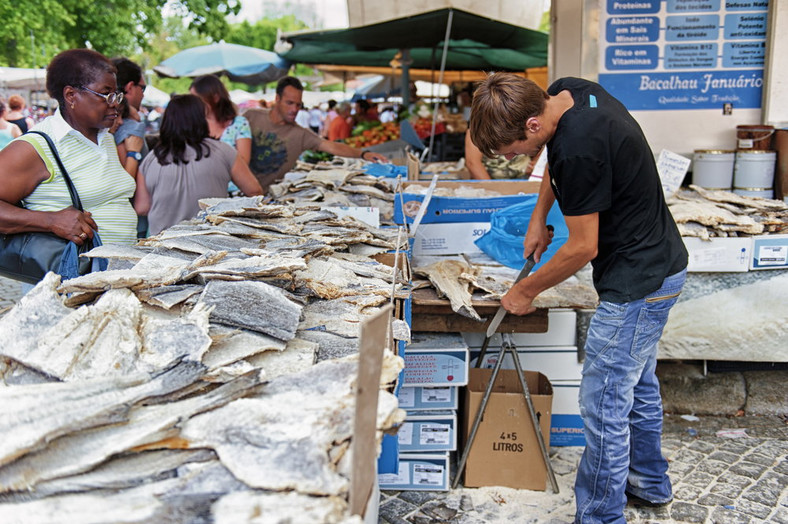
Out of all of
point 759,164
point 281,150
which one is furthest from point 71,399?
point 759,164

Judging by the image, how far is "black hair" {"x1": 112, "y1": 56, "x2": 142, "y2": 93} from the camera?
447 cm

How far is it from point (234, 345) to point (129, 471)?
1.62ft

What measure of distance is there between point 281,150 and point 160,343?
4.24 metres

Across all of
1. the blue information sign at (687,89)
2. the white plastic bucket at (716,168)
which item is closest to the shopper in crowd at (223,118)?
the blue information sign at (687,89)

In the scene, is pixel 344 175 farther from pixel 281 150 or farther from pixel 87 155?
pixel 87 155

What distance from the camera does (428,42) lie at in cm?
946

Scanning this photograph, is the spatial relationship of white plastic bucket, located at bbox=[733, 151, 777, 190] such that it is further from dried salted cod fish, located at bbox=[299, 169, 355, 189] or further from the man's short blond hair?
the man's short blond hair

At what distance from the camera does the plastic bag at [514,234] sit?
378cm

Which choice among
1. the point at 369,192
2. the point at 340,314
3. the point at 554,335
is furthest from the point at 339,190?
the point at 340,314

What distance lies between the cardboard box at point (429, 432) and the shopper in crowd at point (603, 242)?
0.75 m

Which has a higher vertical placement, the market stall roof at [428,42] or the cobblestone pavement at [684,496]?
the market stall roof at [428,42]

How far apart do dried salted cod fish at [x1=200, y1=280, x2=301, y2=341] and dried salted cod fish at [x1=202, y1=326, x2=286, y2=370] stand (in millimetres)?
25

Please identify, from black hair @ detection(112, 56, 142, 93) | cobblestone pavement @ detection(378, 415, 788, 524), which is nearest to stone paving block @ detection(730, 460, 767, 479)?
cobblestone pavement @ detection(378, 415, 788, 524)

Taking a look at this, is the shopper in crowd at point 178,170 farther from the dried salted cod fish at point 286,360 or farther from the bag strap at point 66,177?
the dried salted cod fish at point 286,360
